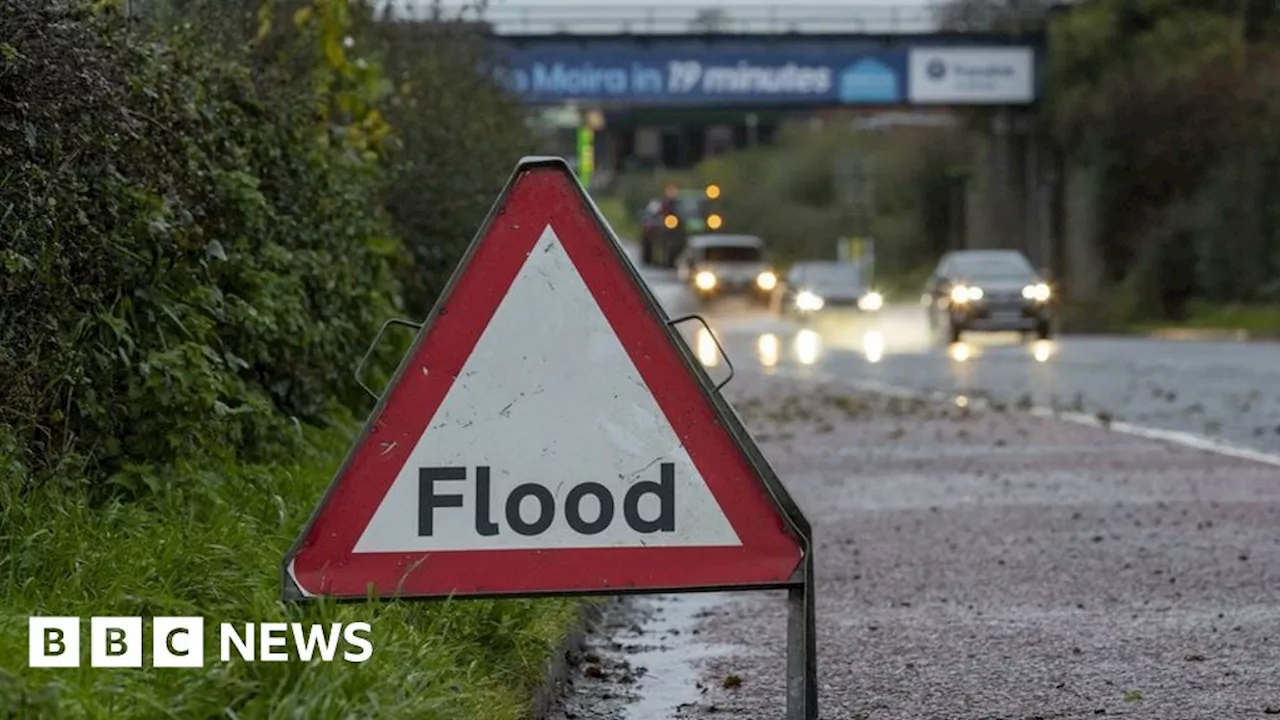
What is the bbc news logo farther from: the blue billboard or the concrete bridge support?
the concrete bridge support

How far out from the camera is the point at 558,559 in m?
5.88

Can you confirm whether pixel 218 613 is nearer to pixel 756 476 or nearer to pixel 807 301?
pixel 756 476

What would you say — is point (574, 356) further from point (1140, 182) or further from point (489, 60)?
point (1140, 182)

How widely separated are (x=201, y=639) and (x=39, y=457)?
1986 millimetres

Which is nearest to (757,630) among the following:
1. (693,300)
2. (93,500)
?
(93,500)

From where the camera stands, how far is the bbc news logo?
5.37 metres

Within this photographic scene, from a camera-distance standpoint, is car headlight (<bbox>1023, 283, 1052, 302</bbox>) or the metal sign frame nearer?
the metal sign frame

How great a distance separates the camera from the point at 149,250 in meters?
8.35

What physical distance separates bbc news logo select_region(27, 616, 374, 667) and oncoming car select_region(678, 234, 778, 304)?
6363cm

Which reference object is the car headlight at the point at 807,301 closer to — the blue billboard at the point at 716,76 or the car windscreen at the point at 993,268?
the blue billboard at the point at 716,76

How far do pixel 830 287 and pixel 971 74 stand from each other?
6515mm

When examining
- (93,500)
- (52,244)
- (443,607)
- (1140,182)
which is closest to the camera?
(443,607)

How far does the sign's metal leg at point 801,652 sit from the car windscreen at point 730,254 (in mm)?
65950

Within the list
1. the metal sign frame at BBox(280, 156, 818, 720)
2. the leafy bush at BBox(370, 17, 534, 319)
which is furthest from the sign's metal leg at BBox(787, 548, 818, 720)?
the leafy bush at BBox(370, 17, 534, 319)
